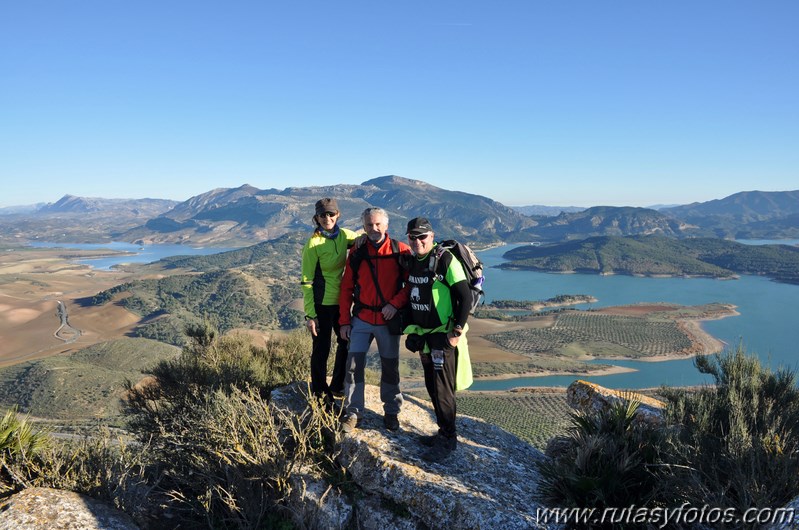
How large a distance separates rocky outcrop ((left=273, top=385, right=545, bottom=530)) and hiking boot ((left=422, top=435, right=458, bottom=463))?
0.06 metres

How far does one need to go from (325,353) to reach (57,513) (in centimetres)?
254

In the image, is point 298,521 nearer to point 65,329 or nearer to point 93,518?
point 93,518

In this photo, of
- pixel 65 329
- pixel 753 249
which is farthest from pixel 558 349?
pixel 753 249

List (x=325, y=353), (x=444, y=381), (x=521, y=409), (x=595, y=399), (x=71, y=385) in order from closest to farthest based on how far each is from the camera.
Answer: (x=444, y=381), (x=325, y=353), (x=595, y=399), (x=71, y=385), (x=521, y=409)

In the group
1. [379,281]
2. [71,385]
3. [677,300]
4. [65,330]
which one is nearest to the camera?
[379,281]

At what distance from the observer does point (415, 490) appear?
3762mm

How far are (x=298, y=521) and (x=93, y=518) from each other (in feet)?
5.34

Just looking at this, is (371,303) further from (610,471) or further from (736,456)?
(736,456)

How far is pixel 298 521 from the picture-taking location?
11.9ft

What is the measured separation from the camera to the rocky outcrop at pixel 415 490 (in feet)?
11.7

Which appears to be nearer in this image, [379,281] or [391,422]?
[379,281]

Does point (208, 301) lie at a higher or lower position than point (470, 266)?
lower

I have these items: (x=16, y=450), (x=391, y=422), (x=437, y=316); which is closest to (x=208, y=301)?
(x=16, y=450)

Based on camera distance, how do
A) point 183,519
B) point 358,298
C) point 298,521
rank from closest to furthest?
point 298,521 → point 183,519 → point 358,298
